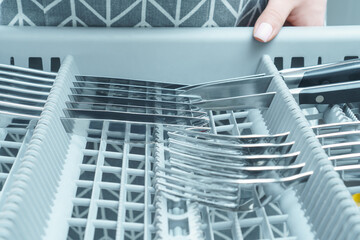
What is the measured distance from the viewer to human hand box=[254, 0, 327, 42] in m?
0.49

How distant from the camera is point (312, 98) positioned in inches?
16.9

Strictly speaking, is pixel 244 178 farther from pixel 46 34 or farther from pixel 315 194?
pixel 46 34

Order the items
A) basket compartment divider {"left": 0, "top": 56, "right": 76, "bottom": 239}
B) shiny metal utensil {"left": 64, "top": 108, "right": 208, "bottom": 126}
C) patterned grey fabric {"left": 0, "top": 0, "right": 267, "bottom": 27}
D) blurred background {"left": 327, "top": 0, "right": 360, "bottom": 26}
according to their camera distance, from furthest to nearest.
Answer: blurred background {"left": 327, "top": 0, "right": 360, "bottom": 26}, patterned grey fabric {"left": 0, "top": 0, "right": 267, "bottom": 27}, shiny metal utensil {"left": 64, "top": 108, "right": 208, "bottom": 126}, basket compartment divider {"left": 0, "top": 56, "right": 76, "bottom": 239}

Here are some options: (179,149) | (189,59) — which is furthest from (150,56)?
(179,149)

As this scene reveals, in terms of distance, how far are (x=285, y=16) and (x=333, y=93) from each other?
15 cm

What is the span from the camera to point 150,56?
19.1 inches

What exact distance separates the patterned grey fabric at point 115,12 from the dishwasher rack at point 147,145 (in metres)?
0.02

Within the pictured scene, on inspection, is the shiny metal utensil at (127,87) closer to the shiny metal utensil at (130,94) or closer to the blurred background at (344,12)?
the shiny metal utensil at (130,94)

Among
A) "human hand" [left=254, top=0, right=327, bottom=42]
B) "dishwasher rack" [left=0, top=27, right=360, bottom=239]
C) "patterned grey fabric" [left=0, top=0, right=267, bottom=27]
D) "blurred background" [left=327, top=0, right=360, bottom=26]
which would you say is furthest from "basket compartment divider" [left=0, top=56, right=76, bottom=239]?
"blurred background" [left=327, top=0, right=360, bottom=26]

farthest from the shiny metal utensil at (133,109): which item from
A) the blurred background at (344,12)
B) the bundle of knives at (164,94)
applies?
the blurred background at (344,12)

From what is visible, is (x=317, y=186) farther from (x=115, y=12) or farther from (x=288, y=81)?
(x=115, y=12)

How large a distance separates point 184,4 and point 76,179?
9.7 inches

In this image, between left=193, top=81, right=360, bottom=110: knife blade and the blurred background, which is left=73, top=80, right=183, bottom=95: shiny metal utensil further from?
the blurred background

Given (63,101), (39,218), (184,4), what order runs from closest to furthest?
(39,218), (63,101), (184,4)
